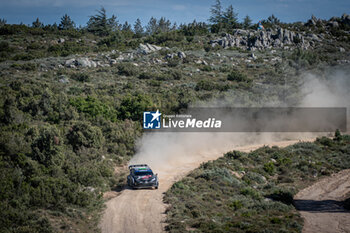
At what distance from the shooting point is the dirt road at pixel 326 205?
19156 mm

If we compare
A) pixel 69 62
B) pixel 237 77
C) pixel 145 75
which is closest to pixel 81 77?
pixel 69 62

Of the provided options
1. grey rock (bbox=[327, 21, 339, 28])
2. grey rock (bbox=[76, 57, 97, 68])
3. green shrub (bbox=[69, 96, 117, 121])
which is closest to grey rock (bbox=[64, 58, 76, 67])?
grey rock (bbox=[76, 57, 97, 68])

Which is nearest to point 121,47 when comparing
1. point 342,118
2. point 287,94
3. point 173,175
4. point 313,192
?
point 287,94

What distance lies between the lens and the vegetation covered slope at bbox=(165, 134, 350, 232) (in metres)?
17.3

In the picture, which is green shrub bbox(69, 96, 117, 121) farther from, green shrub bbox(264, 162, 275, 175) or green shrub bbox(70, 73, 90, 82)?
green shrub bbox(264, 162, 275, 175)

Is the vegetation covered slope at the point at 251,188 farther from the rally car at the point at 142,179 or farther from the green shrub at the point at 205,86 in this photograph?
the green shrub at the point at 205,86

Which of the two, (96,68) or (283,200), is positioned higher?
(96,68)

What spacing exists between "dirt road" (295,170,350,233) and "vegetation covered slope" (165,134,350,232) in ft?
2.66

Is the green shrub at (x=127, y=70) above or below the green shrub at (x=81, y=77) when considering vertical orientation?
above

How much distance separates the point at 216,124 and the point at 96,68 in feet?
110

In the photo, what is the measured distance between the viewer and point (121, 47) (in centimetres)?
8038

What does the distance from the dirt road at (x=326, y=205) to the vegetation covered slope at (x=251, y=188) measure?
31.9 inches

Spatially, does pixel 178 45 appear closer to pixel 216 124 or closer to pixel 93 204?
pixel 216 124

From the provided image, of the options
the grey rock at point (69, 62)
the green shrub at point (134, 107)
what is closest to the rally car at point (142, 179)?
the green shrub at point (134, 107)
